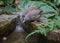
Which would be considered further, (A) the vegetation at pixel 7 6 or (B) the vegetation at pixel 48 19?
(A) the vegetation at pixel 7 6

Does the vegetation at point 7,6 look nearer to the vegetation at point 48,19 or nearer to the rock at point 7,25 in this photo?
the rock at point 7,25

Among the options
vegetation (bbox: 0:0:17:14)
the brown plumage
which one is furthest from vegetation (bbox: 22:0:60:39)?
vegetation (bbox: 0:0:17:14)

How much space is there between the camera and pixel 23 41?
147 centimetres

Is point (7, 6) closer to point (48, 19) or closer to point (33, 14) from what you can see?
point (33, 14)

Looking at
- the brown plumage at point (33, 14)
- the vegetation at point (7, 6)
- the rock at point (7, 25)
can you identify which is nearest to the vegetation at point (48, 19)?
the brown plumage at point (33, 14)

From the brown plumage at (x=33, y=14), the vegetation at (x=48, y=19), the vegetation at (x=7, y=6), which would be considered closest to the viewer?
the vegetation at (x=48, y=19)

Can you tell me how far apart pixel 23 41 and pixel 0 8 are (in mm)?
666

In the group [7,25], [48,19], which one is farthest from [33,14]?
[7,25]

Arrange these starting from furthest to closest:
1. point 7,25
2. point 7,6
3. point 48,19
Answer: point 7,6
point 7,25
point 48,19

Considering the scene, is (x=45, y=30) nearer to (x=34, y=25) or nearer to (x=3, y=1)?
(x=34, y=25)

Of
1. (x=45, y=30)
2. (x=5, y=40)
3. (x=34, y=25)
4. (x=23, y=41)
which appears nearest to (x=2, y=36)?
(x=5, y=40)

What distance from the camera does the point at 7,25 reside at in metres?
1.56

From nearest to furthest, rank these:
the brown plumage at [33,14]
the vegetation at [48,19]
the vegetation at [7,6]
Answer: the vegetation at [48,19]
the brown plumage at [33,14]
the vegetation at [7,6]

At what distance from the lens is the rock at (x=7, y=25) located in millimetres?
1532
